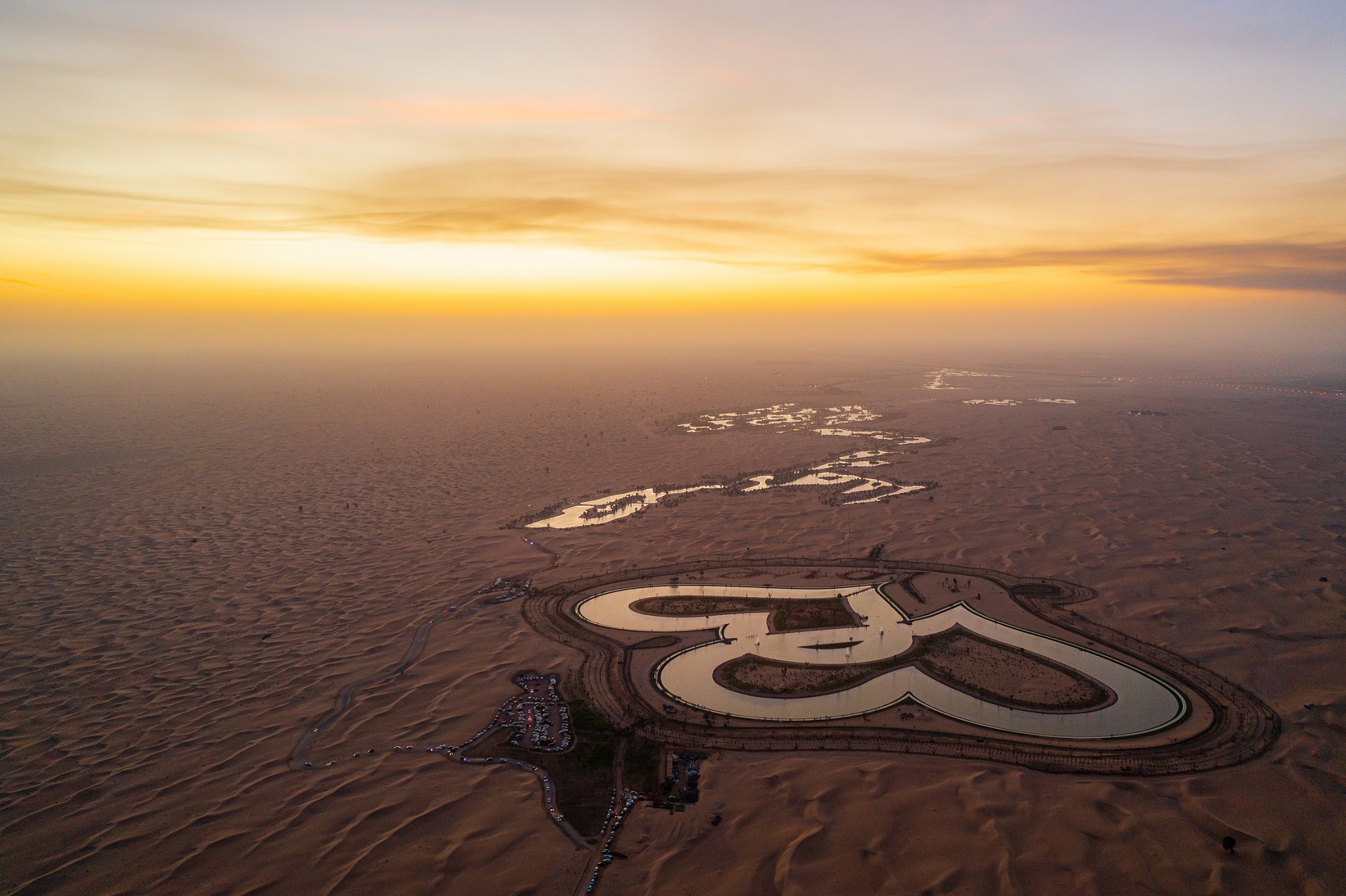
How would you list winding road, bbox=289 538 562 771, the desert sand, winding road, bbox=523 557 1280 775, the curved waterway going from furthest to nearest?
the curved waterway
winding road, bbox=289 538 562 771
winding road, bbox=523 557 1280 775
the desert sand

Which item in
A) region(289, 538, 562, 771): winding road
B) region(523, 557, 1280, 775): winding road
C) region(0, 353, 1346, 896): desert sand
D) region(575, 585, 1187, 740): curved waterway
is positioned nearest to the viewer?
region(0, 353, 1346, 896): desert sand

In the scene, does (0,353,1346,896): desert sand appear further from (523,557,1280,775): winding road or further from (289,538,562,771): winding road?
(523,557,1280,775): winding road

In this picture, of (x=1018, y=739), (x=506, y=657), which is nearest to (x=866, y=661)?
(x=1018, y=739)

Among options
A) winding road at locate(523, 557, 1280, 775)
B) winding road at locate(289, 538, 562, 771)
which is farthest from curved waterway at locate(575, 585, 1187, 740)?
winding road at locate(289, 538, 562, 771)

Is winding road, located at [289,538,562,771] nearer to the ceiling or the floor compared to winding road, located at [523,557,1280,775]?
nearer to the ceiling

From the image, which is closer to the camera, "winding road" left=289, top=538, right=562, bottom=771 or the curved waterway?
"winding road" left=289, top=538, right=562, bottom=771

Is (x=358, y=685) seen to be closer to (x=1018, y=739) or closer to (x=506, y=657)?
(x=506, y=657)

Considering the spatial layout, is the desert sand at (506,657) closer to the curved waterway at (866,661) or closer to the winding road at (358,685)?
the winding road at (358,685)
